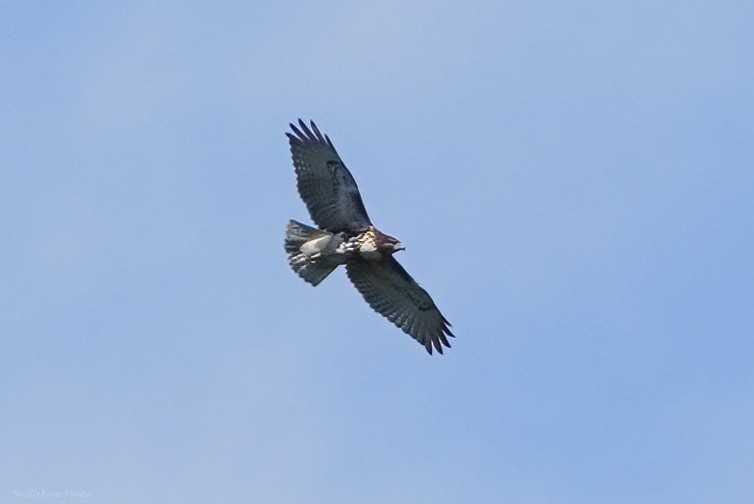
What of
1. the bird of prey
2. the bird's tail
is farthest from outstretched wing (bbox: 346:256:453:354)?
the bird's tail

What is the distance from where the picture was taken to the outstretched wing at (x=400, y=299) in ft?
98.4

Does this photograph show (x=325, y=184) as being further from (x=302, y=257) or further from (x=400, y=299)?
(x=400, y=299)

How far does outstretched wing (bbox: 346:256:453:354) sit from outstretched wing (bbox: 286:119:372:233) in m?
0.93

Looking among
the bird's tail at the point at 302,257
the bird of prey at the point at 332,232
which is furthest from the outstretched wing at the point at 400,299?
the bird's tail at the point at 302,257

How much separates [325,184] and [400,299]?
240 centimetres

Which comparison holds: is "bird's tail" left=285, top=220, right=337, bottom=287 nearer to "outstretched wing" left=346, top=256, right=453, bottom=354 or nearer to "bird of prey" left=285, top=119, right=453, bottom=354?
"bird of prey" left=285, top=119, right=453, bottom=354

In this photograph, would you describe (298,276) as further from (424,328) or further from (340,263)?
(424,328)

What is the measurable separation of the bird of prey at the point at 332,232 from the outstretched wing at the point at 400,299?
0.05 ft

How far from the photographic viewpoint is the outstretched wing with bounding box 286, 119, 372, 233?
1148 inches

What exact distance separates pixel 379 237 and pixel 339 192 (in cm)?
96

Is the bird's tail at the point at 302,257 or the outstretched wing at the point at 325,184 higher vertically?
the outstretched wing at the point at 325,184

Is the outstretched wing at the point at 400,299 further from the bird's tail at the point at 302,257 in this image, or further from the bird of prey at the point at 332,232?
the bird's tail at the point at 302,257

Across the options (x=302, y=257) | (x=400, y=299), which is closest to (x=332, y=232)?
(x=302, y=257)

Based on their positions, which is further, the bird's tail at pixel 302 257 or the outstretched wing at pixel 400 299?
the outstretched wing at pixel 400 299
